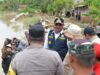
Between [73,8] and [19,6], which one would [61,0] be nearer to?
[73,8]

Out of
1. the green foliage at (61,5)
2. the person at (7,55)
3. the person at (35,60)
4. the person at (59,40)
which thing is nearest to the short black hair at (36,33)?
the person at (35,60)

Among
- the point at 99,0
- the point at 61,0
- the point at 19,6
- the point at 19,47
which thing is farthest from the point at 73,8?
the point at 19,47

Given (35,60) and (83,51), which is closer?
(83,51)

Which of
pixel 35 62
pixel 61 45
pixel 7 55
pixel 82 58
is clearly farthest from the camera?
pixel 7 55

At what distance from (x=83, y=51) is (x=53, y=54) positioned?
3.95 ft

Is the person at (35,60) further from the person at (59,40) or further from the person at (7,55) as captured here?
the person at (7,55)

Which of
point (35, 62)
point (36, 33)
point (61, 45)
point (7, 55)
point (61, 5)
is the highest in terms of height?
point (36, 33)

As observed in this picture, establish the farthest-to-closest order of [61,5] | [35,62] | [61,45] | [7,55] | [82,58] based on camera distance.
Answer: [61,5]
[7,55]
[61,45]
[35,62]
[82,58]

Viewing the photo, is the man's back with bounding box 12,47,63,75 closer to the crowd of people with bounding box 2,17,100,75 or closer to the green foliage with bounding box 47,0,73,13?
the crowd of people with bounding box 2,17,100,75

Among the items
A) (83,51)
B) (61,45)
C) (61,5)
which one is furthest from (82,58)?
(61,5)

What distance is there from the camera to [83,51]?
2.52 metres

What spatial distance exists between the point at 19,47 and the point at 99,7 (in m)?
28.4

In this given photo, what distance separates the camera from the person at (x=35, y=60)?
11.9ft

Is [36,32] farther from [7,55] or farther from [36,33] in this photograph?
[7,55]
